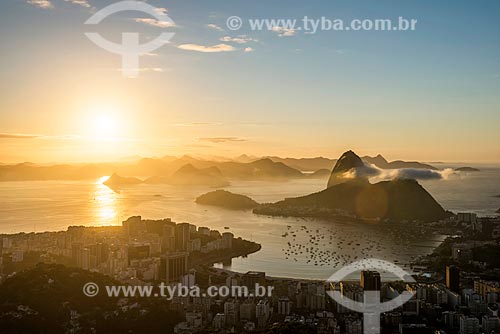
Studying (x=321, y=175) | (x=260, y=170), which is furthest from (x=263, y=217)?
(x=321, y=175)

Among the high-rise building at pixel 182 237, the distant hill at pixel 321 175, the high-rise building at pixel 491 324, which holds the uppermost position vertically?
the distant hill at pixel 321 175

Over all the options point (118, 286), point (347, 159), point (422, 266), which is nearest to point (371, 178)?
point (347, 159)

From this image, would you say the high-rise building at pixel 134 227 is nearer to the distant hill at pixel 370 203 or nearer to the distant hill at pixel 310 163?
the distant hill at pixel 370 203

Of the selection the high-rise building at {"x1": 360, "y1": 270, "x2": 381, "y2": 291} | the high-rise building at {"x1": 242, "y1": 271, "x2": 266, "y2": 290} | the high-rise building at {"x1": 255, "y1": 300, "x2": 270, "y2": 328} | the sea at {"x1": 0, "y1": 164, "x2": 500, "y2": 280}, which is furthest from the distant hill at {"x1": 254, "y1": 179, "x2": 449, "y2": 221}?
the high-rise building at {"x1": 255, "y1": 300, "x2": 270, "y2": 328}

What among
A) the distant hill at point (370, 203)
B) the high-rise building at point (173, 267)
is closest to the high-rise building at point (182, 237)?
the high-rise building at point (173, 267)

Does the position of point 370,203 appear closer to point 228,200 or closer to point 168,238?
point 228,200

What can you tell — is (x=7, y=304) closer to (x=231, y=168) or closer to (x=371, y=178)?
(x=371, y=178)

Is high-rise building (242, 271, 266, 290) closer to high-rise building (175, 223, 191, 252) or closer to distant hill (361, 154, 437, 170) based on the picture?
high-rise building (175, 223, 191, 252)
